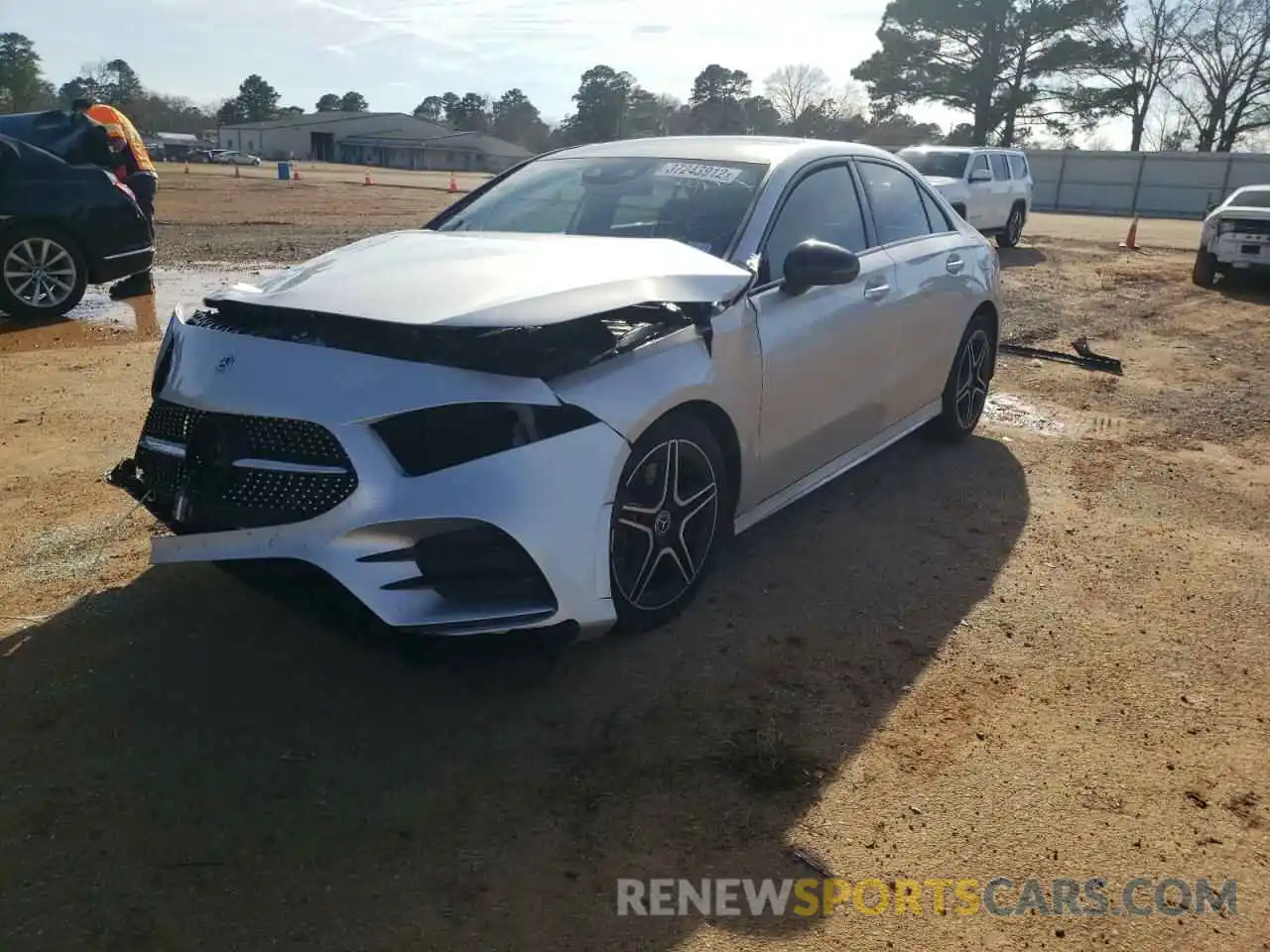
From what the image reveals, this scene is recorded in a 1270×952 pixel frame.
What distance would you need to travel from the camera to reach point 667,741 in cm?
280

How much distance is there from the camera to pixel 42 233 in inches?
324

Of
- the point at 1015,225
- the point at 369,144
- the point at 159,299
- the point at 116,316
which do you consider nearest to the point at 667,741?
the point at 116,316

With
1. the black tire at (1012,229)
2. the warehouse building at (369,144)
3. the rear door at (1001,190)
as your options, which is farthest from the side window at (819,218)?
the warehouse building at (369,144)

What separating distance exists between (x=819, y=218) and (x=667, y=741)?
2356 millimetres

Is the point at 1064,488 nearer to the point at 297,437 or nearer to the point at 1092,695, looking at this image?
the point at 1092,695

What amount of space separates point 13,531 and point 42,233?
535 cm

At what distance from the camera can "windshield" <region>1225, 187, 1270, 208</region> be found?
13.1 metres

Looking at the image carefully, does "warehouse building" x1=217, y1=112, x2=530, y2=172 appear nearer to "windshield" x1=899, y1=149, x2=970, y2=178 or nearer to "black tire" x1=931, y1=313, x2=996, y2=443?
"windshield" x1=899, y1=149, x2=970, y2=178

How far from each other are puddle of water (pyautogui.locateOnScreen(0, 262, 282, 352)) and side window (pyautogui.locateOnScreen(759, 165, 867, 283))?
3733 millimetres

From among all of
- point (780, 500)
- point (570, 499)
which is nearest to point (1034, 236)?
point (780, 500)

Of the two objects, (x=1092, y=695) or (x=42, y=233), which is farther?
(x=42, y=233)

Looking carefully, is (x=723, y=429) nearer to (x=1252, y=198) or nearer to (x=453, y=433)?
(x=453, y=433)

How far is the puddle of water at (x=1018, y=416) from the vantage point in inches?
243

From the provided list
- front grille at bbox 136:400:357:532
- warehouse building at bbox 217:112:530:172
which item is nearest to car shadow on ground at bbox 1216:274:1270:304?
front grille at bbox 136:400:357:532
